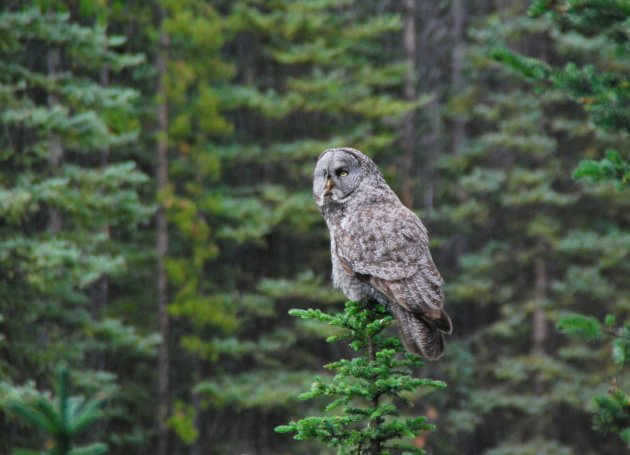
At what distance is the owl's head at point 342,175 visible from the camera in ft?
16.8

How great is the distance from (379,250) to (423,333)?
71 cm

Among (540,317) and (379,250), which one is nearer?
(379,250)

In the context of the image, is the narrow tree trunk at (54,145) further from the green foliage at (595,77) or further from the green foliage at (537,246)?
the green foliage at (537,246)

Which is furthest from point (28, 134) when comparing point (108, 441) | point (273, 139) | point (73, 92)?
point (273, 139)

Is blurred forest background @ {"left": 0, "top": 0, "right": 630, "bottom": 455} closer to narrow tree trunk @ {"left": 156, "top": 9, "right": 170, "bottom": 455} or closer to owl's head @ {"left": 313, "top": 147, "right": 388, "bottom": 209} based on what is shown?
narrow tree trunk @ {"left": 156, "top": 9, "right": 170, "bottom": 455}

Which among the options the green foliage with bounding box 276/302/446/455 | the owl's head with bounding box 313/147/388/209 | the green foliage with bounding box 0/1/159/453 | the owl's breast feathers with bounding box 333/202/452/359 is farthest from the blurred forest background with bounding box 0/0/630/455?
the green foliage with bounding box 276/302/446/455

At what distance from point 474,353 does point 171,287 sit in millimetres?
8745

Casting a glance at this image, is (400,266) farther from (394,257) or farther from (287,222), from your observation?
(287,222)

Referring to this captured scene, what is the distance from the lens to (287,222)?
50.6ft

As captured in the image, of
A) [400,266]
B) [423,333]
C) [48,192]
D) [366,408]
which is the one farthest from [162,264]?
[366,408]

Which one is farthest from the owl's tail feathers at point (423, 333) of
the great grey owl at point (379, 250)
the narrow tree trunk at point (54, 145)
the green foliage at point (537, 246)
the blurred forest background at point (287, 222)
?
the green foliage at point (537, 246)

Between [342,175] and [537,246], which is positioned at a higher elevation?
[342,175]

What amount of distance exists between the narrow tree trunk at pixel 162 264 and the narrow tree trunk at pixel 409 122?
4853 mm

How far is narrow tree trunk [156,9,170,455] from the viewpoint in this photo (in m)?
15.0
